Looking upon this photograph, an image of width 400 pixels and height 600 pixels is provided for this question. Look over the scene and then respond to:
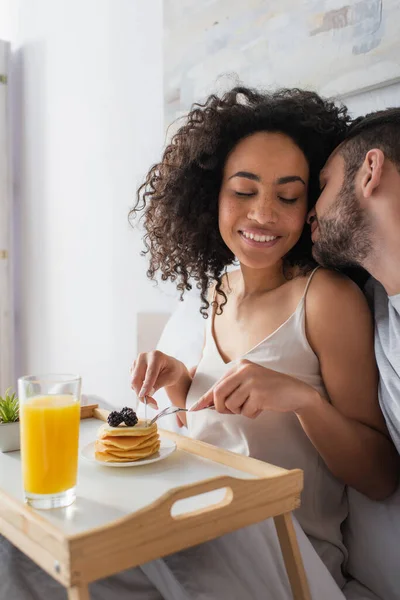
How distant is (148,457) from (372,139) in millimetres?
699

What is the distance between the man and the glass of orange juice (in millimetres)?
550

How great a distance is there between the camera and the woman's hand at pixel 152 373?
50.2 inches

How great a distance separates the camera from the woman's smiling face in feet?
3.93

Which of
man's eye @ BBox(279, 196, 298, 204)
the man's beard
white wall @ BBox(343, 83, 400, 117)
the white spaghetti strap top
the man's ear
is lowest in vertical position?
the white spaghetti strap top

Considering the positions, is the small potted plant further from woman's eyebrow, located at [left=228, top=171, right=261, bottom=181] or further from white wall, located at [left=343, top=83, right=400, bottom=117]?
white wall, located at [left=343, top=83, right=400, bottom=117]

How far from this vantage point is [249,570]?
35.2 inches

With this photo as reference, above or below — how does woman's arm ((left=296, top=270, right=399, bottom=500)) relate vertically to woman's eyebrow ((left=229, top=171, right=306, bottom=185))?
below

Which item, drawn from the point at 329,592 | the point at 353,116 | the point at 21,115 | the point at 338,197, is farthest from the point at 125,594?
the point at 21,115

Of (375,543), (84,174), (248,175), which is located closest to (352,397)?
(375,543)

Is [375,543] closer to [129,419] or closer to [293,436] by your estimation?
[293,436]

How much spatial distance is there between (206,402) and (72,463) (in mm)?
311

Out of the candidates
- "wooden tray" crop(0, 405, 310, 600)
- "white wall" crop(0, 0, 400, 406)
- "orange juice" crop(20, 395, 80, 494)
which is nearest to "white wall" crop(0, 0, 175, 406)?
"white wall" crop(0, 0, 400, 406)

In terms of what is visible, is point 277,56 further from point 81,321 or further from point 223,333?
point 81,321

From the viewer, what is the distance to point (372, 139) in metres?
1.10
